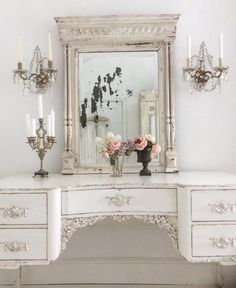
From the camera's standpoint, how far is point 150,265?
102 inches

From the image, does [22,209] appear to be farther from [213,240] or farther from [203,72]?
[203,72]

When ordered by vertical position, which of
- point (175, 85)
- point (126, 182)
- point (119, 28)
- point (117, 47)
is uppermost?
point (119, 28)

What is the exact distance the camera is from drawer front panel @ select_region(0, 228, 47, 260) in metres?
1.89

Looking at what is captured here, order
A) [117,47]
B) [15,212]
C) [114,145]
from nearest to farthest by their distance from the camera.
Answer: [15,212]
[114,145]
[117,47]

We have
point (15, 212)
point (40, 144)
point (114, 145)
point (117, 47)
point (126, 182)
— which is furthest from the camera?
point (117, 47)

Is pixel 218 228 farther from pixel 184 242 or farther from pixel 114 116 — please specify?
pixel 114 116

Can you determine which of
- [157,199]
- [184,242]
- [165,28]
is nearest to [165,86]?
[165,28]

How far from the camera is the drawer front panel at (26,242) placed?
189 centimetres

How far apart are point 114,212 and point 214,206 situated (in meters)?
0.46

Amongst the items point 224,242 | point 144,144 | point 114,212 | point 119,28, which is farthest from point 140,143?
point 119,28

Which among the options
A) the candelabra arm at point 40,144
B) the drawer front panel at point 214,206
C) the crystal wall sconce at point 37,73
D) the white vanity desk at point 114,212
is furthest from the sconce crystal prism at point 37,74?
the drawer front panel at point 214,206

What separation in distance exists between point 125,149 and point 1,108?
2.84 ft

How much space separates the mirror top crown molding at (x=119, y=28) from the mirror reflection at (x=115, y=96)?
10 cm

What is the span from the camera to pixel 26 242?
1895mm
